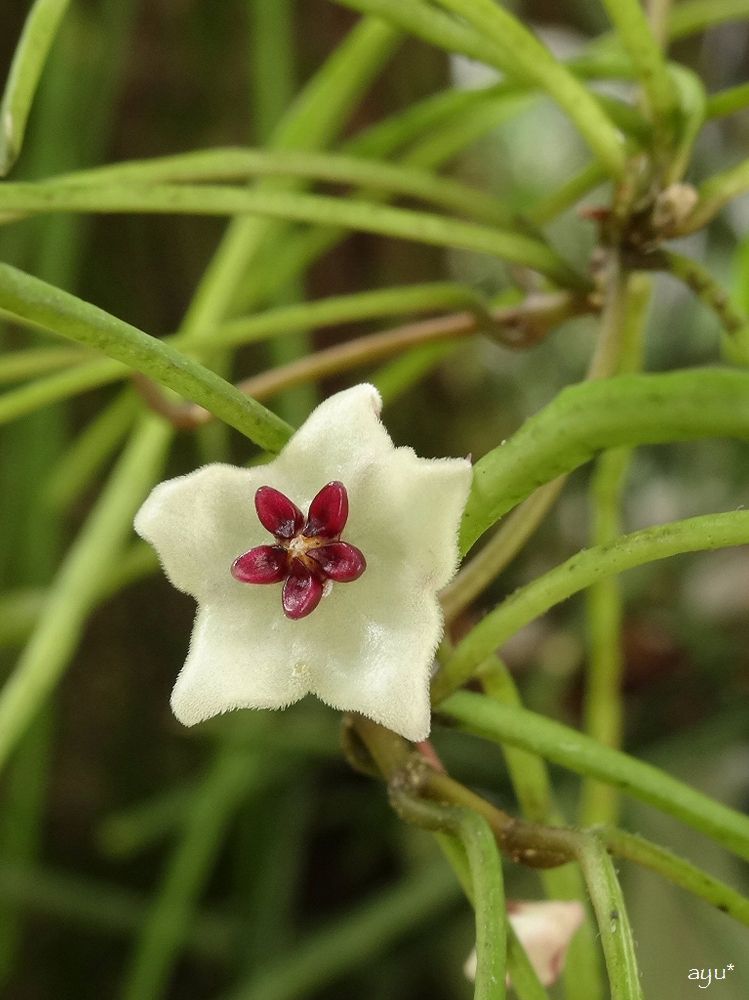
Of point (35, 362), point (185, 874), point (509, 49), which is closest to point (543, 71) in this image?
point (509, 49)

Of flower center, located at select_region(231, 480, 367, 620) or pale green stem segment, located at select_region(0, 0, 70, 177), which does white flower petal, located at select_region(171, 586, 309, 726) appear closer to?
flower center, located at select_region(231, 480, 367, 620)

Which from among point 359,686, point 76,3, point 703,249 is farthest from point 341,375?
point 359,686

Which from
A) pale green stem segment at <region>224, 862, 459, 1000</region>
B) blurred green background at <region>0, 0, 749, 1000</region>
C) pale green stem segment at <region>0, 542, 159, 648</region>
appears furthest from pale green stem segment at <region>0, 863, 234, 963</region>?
pale green stem segment at <region>0, 542, 159, 648</region>

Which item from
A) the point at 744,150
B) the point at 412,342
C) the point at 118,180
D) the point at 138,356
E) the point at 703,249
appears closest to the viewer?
the point at 138,356

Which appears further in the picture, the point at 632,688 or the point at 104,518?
the point at 632,688

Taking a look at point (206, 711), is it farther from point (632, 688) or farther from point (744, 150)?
point (744, 150)

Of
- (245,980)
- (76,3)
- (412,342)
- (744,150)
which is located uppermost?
(744,150)
